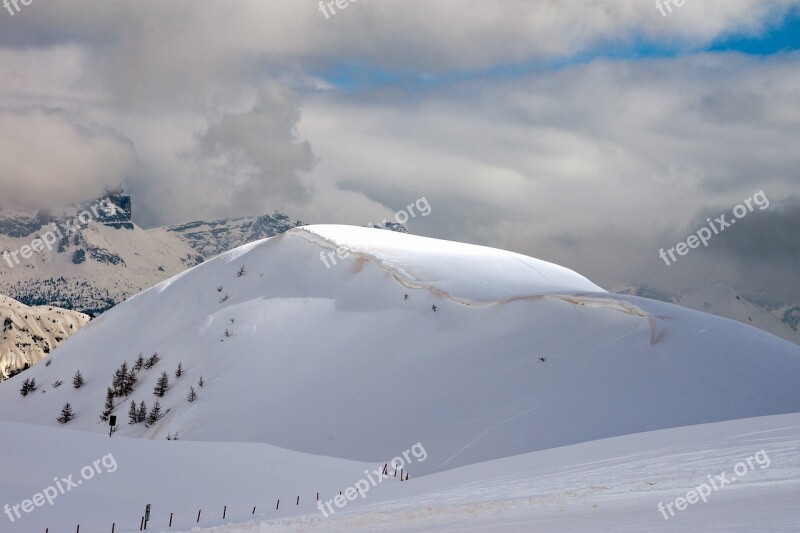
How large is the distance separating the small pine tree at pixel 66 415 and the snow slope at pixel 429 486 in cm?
1295

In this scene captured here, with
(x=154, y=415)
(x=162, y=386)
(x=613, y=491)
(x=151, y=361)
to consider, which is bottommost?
(x=613, y=491)

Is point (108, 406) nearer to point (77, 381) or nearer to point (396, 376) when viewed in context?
point (77, 381)

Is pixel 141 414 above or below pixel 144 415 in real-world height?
above

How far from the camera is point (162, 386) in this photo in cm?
5075

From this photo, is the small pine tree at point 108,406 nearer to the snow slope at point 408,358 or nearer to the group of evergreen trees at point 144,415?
the snow slope at point 408,358

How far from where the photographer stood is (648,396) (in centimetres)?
3994

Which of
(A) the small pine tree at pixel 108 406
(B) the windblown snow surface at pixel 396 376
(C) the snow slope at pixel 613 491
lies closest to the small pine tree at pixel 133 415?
(B) the windblown snow surface at pixel 396 376

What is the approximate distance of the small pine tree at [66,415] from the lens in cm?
5203

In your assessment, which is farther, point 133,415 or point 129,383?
point 129,383

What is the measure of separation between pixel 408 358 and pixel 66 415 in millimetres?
22956

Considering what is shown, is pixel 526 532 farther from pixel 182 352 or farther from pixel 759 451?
pixel 182 352

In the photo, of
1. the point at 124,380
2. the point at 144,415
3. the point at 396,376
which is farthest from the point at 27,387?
the point at 396,376

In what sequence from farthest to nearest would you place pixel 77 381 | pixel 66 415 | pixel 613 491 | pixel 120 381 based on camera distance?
pixel 77 381 < pixel 120 381 < pixel 66 415 < pixel 613 491

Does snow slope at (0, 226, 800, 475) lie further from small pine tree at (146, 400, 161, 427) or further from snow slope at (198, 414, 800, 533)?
snow slope at (198, 414, 800, 533)
